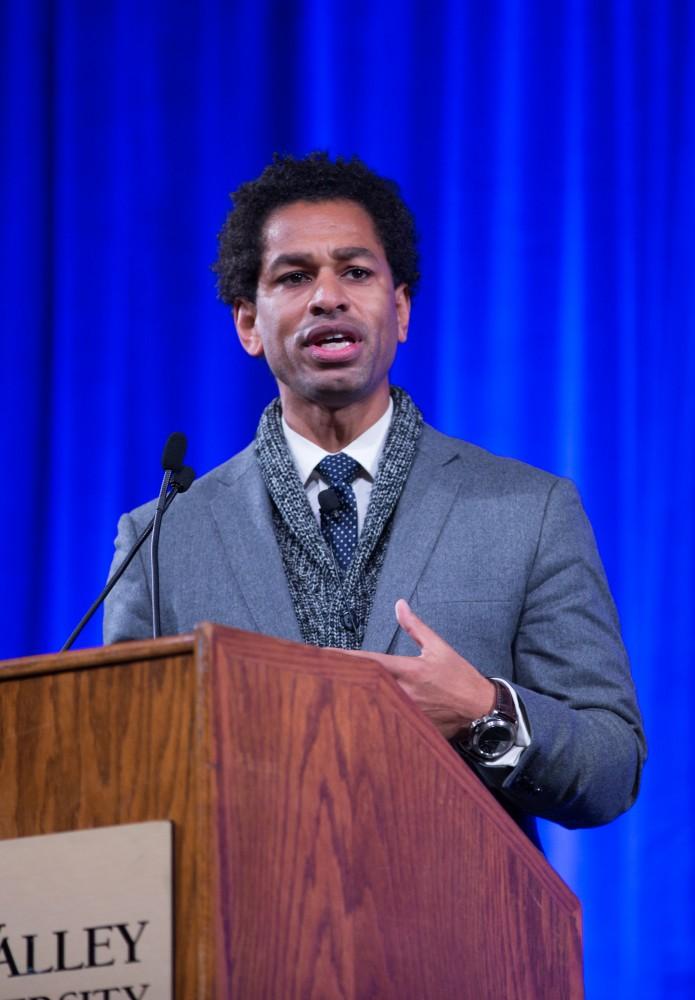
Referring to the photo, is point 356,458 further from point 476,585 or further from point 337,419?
point 476,585

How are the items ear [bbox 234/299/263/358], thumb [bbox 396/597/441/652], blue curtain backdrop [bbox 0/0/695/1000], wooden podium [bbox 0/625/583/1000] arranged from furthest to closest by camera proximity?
blue curtain backdrop [bbox 0/0/695/1000], ear [bbox 234/299/263/358], thumb [bbox 396/597/441/652], wooden podium [bbox 0/625/583/1000]

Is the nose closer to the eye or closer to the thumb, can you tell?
the eye

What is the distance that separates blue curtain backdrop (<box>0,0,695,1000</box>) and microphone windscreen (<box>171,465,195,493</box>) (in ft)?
4.10

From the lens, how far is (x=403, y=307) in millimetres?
2486

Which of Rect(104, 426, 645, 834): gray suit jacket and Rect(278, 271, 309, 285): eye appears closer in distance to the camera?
Rect(104, 426, 645, 834): gray suit jacket

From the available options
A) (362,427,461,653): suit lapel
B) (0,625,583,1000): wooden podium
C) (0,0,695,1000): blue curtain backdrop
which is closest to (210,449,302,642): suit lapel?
(362,427,461,653): suit lapel

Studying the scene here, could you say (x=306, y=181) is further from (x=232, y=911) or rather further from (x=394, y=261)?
(x=232, y=911)

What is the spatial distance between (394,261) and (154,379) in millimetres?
936

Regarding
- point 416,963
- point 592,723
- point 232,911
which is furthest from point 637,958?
point 232,911

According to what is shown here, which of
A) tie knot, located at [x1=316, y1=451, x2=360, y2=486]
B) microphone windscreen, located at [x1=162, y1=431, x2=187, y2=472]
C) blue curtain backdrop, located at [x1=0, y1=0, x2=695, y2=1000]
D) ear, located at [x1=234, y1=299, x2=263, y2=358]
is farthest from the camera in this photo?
blue curtain backdrop, located at [x1=0, y1=0, x2=695, y2=1000]

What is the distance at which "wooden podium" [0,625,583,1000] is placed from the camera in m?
1.03

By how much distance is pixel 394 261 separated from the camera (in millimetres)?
2463

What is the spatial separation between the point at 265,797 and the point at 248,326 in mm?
1476

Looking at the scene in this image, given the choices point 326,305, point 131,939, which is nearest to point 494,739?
point 131,939
